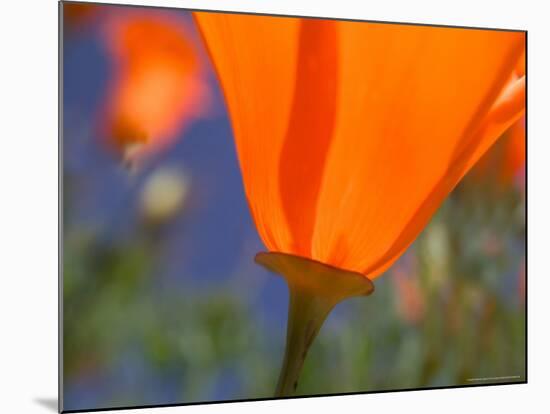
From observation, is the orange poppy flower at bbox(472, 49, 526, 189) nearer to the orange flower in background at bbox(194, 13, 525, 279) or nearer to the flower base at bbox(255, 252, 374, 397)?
the orange flower in background at bbox(194, 13, 525, 279)

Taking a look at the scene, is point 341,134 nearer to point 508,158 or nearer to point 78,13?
point 508,158

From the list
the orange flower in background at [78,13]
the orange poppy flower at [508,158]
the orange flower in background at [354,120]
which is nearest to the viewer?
the orange flower in background at [78,13]

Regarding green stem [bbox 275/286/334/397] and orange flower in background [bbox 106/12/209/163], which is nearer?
orange flower in background [bbox 106/12/209/163]

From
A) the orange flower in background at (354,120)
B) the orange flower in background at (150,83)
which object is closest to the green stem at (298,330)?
the orange flower in background at (354,120)

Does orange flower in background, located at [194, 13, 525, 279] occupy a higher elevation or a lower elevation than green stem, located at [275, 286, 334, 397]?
higher

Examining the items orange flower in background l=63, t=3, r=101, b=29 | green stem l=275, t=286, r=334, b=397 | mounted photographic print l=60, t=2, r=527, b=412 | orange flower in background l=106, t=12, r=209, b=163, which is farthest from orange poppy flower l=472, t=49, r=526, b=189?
orange flower in background l=63, t=3, r=101, b=29

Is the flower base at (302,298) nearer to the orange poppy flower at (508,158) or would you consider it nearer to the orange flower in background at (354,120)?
the orange flower in background at (354,120)
